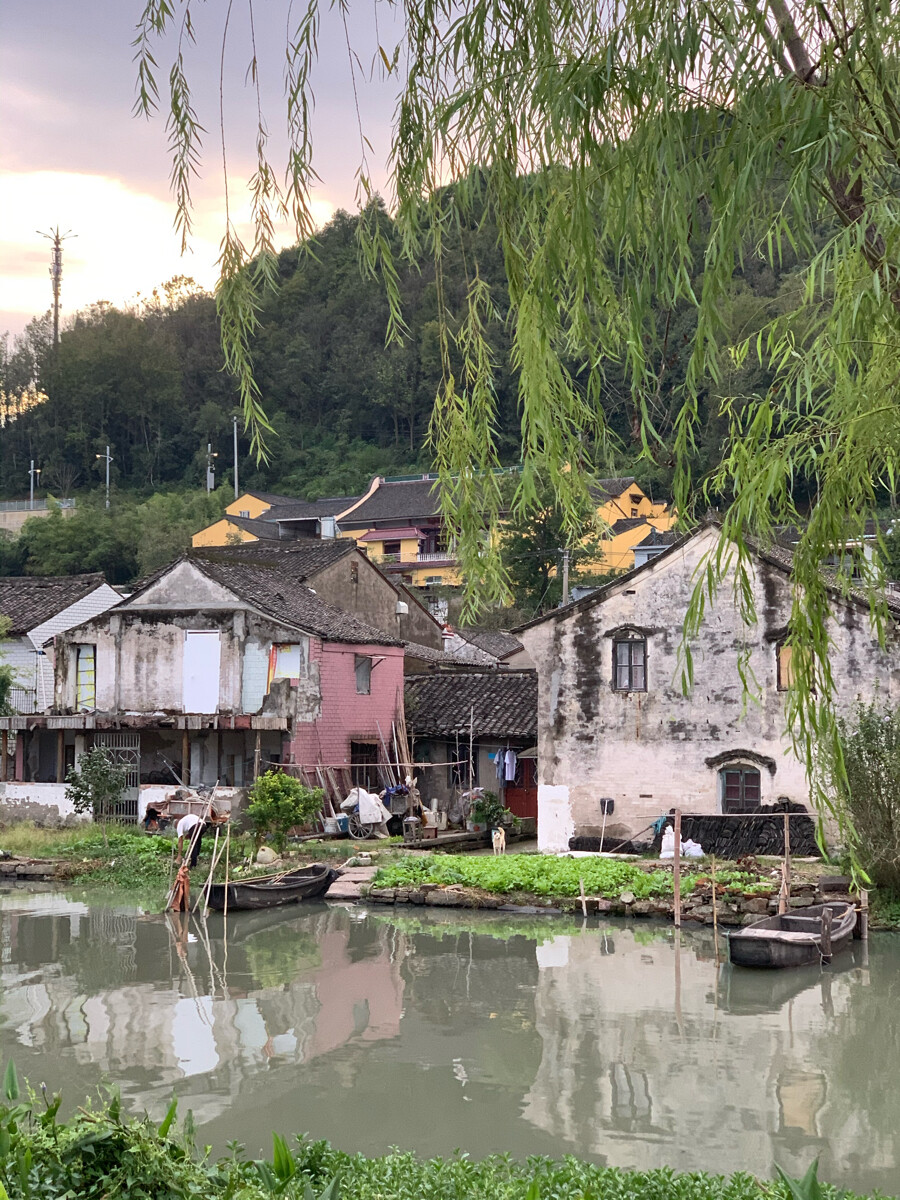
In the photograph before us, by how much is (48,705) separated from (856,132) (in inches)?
1215

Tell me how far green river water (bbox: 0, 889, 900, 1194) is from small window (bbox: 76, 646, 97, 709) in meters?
10.7

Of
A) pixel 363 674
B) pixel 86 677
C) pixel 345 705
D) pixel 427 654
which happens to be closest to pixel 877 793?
pixel 345 705

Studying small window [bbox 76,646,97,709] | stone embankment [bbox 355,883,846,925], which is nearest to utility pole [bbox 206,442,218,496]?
small window [bbox 76,646,97,709]

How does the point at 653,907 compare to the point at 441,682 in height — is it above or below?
below

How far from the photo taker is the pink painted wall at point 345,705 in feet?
92.7

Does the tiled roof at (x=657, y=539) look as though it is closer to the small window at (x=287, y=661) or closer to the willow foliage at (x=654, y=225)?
the small window at (x=287, y=661)

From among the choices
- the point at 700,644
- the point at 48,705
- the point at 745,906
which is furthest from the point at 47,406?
the point at 745,906

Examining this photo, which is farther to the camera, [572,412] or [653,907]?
[653,907]

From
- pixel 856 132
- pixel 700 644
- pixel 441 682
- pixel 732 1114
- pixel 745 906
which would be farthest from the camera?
pixel 441 682

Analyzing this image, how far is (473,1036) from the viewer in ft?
40.7

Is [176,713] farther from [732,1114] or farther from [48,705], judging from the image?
[732,1114]

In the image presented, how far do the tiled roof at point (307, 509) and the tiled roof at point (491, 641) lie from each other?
16.5m

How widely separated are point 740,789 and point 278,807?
8.98 metres

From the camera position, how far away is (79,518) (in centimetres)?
5709
